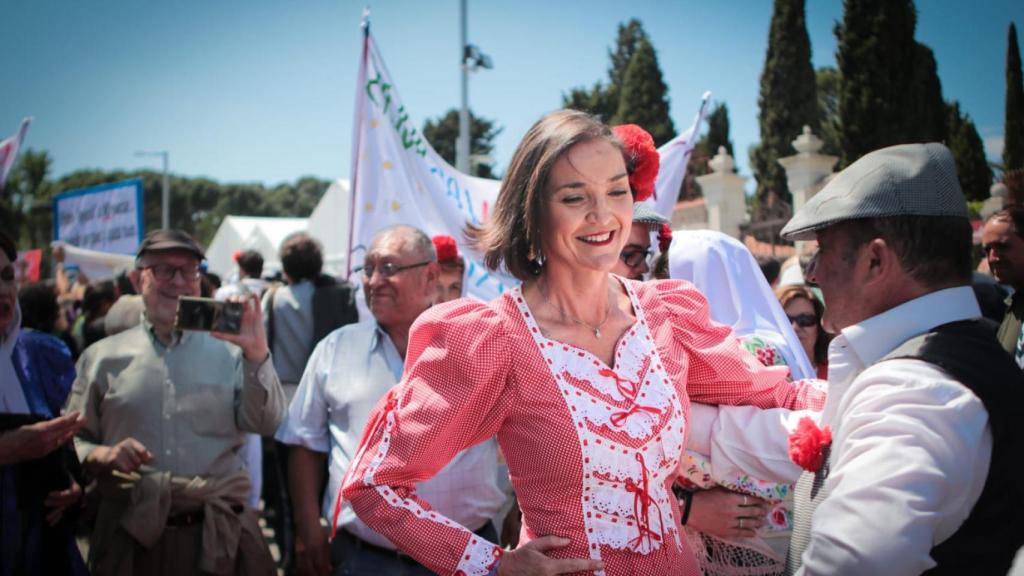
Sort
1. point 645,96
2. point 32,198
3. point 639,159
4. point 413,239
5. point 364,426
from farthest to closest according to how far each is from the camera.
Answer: point 32,198, point 645,96, point 413,239, point 364,426, point 639,159

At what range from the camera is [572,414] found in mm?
1948

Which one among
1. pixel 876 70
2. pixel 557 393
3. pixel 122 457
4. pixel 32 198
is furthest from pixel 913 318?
pixel 32 198

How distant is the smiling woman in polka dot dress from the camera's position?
1.91 meters

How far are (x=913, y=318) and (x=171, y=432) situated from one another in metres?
3.13

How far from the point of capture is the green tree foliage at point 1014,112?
4285 mm

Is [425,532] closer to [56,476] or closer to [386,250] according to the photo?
[386,250]

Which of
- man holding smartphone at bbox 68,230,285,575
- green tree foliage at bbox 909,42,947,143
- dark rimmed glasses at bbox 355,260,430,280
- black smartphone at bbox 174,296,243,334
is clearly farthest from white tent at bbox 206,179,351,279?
black smartphone at bbox 174,296,243,334

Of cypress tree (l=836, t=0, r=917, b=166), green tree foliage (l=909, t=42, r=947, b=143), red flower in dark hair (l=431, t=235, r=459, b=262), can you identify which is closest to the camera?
red flower in dark hair (l=431, t=235, r=459, b=262)

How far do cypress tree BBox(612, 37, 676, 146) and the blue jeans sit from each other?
31.6 m

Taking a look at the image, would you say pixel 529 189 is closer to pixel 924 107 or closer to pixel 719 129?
pixel 924 107

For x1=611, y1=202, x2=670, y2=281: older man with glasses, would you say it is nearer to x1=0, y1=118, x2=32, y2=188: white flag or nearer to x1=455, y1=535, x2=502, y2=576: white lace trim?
x1=455, y1=535, x2=502, y2=576: white lace trim

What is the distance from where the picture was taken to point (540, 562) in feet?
5.96

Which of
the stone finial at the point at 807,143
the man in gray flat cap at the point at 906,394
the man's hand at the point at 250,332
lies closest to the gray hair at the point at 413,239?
the man's hand at the point at 250,332

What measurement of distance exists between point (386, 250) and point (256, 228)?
21.2m
